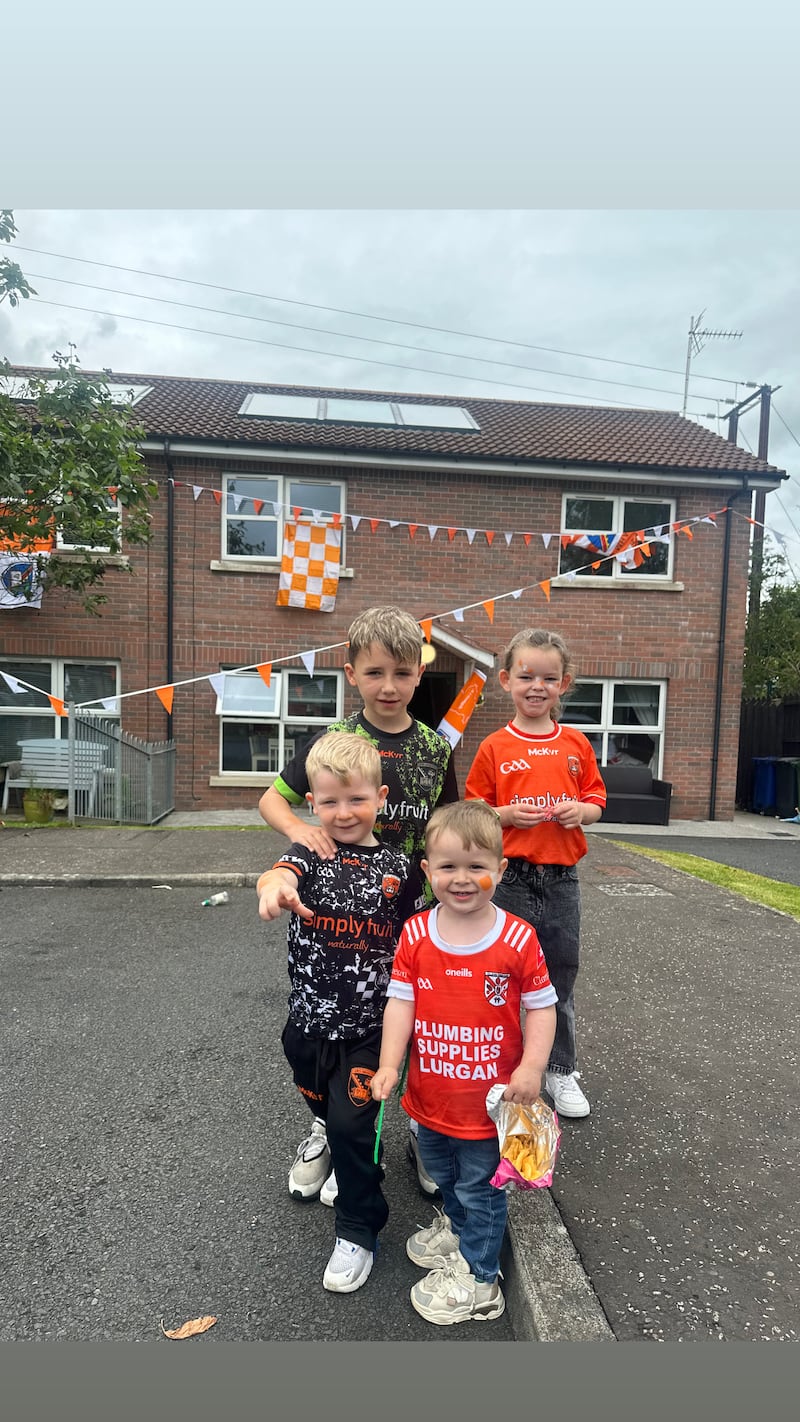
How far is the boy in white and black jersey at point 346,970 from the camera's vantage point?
6.28 feet

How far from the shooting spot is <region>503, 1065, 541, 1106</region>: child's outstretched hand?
1.76 metres

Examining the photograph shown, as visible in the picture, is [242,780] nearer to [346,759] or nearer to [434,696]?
[434,696]

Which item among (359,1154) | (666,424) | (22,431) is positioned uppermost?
(666,424)

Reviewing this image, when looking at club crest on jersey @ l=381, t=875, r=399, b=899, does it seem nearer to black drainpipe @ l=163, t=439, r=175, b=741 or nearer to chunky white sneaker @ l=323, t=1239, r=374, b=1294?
chunky white sneaker @ l=323, t=1239, r=374, b=1294

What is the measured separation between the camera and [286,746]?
1205 centimetres

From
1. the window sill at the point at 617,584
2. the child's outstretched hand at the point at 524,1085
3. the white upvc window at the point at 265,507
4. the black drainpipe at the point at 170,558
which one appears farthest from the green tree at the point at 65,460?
the child's outstretched hand at the point at 524,1085

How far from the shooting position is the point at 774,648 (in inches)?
634

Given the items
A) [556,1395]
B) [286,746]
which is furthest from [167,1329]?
[286,746]

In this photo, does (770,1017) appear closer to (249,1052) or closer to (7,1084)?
(249,1052)

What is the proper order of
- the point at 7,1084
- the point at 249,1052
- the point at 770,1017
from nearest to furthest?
the point at 7,1084 < the point at 249,1052 < the point at 770,1017

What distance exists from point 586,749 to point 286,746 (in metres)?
9.66

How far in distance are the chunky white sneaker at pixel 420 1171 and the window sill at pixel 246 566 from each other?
32.6 ft

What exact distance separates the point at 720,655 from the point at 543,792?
36.3ft

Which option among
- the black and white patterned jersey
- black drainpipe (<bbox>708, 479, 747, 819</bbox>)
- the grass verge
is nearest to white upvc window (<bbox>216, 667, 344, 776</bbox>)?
the grass verge
